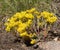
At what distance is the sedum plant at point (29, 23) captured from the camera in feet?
12.4

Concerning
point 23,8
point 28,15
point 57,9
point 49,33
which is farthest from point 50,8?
point 28,15

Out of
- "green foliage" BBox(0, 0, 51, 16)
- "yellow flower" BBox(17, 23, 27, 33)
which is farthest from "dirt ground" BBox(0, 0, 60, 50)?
"green foliage" BBox(0, 0, 51, 16)

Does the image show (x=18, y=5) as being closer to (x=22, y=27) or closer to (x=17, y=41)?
(x=17, y=41)

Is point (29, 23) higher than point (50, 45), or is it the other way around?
point (29, 23)

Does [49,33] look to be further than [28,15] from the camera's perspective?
Yes

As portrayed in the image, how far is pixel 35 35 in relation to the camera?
3.88 m

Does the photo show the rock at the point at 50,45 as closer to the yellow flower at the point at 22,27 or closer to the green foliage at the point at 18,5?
the yellow flower at the point at 22,27

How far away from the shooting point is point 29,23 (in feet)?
12.3

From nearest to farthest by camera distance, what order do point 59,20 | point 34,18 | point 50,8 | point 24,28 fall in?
point 24,28 → point 34,18 → point 59,20 → point 50,8

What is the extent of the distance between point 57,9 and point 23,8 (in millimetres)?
684

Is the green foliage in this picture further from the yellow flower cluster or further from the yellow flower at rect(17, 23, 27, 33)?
the yellow flower at rect(17, 23, 27, 33)

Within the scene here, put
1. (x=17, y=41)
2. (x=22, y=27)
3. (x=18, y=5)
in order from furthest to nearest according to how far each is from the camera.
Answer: (x=18, y=5), (x=17, y=41), (x=22, y=27)

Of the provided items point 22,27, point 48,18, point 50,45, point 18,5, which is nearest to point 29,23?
point 22,27

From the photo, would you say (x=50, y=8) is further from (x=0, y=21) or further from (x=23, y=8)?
(x=0, y=21)
